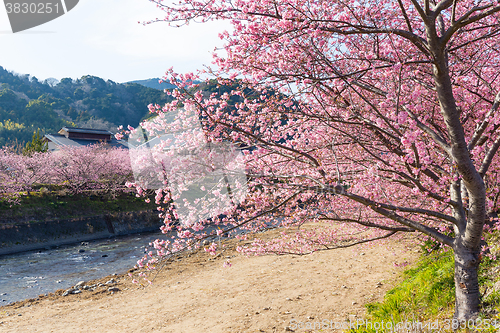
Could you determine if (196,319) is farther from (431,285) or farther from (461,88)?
(461,88)

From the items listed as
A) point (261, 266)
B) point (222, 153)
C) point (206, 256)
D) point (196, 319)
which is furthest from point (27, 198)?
point (222, 153)

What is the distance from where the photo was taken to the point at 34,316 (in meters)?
9.18

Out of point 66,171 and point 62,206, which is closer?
point 62,206

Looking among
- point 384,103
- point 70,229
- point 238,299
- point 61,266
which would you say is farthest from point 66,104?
point 384,103

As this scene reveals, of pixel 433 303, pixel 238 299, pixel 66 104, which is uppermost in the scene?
pixel 66 104

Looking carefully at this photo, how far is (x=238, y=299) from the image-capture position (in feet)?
26.5

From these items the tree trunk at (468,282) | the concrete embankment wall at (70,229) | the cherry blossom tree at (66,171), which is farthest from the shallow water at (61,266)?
the tree trunk at (468,282)

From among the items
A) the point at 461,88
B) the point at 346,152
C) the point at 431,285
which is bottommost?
the point at 431,285

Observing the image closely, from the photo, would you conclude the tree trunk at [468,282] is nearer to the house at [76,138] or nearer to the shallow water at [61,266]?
the shallow water at [61,266]

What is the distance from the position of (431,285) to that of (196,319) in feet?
15.8

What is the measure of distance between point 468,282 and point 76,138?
4810 centimetres

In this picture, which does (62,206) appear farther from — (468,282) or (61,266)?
(468,282)

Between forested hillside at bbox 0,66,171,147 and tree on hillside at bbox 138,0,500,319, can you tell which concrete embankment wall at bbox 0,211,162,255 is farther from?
forested hillside at bbox 0,66,171,147

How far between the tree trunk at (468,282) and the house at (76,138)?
43052 mm
